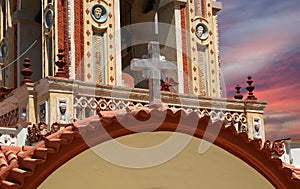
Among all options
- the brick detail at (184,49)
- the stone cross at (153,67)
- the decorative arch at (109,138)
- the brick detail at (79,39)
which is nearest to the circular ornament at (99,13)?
the brick detail at (79,39)

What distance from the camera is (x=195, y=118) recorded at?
5.77 meters

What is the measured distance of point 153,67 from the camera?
6.49m

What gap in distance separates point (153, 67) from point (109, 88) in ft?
13.2

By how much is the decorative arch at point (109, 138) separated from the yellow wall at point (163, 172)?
73 millimetres

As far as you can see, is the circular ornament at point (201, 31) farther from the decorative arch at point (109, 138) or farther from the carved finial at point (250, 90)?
the decorative arch at point (109, 138)

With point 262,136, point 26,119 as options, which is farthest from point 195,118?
point 262,136

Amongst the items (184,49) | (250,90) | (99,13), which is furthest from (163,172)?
(184,49)

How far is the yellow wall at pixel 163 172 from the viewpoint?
5.07m

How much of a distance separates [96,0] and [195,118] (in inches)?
365

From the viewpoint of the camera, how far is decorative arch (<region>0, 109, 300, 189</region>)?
4.85m

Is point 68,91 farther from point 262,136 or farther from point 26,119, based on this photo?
point 262,136

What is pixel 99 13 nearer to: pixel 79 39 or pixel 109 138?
pixel 79 39

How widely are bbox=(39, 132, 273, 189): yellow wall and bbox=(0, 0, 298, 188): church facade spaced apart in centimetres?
2

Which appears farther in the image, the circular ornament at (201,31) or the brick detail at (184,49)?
the circular ornament at (201,31)
